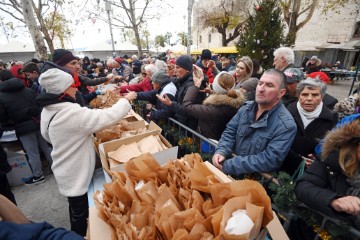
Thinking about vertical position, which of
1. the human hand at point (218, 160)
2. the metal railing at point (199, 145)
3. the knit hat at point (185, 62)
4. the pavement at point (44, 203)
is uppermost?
the knit hat at point (185, 62)

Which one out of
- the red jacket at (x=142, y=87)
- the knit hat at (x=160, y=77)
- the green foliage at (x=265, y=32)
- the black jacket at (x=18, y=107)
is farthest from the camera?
the green foliage at (x=265, y=32)

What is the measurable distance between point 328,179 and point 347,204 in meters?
0.33

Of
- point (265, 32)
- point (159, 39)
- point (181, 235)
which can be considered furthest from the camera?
point (159, 39)

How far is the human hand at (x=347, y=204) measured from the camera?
128cm

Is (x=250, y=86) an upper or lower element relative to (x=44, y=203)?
upper

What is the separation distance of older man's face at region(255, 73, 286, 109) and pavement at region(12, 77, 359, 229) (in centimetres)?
312

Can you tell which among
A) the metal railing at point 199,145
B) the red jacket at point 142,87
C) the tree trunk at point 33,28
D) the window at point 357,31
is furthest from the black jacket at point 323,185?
the window at point 357,31

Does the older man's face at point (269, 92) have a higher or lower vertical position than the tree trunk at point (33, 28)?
lower

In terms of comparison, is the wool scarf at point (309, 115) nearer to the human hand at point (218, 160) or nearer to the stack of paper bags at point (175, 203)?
the human hand at point (218, 160)

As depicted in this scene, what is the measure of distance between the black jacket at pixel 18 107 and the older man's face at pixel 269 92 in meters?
3.79

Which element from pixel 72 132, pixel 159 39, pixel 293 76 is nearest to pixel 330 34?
pixel 293 76

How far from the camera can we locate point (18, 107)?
3.56 meters

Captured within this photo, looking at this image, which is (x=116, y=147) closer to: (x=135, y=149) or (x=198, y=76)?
(x=135, y=149)

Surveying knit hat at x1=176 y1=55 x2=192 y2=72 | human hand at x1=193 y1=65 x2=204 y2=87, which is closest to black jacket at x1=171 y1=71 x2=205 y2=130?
knit hat at x1=176 y1=55 x2=192 y2=72
